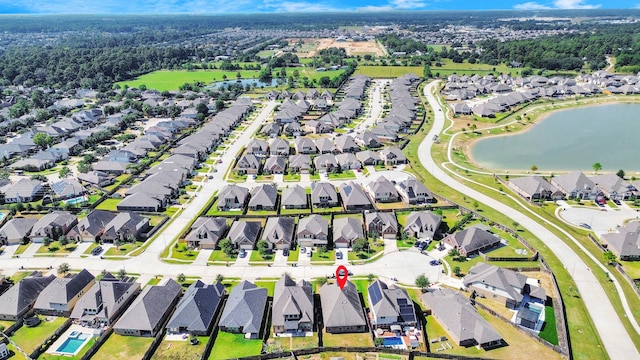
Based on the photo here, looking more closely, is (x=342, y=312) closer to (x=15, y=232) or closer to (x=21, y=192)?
(x=15, y=232)

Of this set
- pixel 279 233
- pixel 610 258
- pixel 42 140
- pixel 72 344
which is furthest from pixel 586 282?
pixel 42 140

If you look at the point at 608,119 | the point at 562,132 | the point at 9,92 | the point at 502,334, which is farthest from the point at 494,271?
the point at 9,92

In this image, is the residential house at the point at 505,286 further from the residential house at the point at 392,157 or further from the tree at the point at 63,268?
the tree at the point at 63,268

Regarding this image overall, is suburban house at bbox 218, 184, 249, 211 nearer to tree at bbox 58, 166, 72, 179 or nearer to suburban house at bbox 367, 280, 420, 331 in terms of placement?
suburban house at bbox 367, 280, 420, 331

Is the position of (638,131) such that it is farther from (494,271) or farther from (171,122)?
(171,122)

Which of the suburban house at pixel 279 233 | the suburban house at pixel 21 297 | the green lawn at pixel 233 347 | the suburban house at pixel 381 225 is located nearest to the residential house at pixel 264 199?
the suburban house at pixel 279 233

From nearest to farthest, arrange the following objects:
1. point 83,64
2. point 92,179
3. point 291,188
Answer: point 291,188, point 92,179, point 83,64

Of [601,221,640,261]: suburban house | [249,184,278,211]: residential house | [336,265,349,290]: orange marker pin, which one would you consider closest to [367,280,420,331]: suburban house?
[336,265,349,290]: orange marker pin
